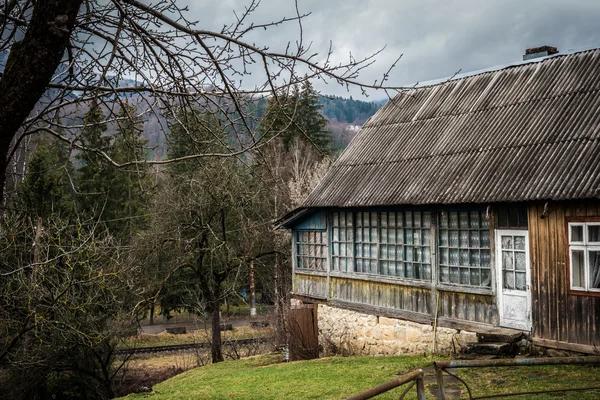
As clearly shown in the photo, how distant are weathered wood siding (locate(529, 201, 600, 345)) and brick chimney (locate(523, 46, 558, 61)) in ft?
20.9

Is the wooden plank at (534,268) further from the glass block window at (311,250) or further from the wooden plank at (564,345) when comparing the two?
the glass block window at (311,250)

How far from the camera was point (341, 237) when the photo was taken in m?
18.3

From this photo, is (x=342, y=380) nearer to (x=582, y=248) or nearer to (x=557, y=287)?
(x=557, y=287)

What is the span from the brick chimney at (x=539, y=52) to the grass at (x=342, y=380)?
29.4ft

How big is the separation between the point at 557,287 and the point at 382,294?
5.46m

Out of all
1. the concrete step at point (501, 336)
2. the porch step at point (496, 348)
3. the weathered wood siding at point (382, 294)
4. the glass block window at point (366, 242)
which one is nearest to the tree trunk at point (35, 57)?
the porch step at point (496, 348)

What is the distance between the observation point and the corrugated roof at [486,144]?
1256cm

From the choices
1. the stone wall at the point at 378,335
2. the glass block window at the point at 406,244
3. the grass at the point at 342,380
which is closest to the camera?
the grass at the point at 342,380

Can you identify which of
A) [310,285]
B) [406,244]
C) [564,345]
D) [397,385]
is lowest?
[564,345]

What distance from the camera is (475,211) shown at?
46.2 ft

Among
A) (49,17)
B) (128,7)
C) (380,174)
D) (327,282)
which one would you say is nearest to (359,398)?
(49,17)

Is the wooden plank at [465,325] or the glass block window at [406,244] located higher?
the glass block window at [406,244]

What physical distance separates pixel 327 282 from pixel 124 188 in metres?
26.8

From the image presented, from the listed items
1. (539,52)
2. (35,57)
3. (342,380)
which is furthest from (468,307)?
(35,57)
